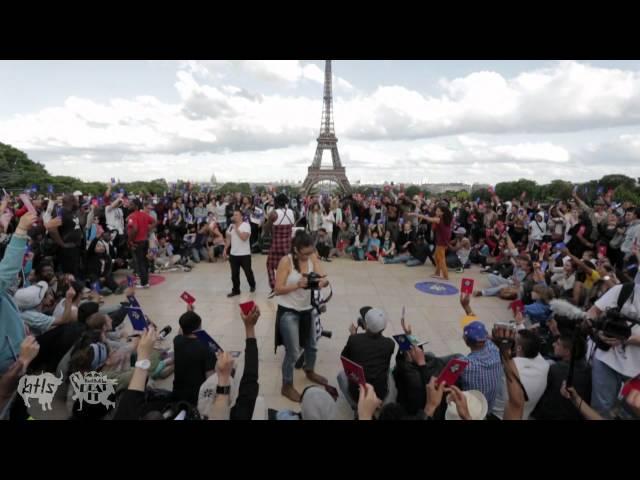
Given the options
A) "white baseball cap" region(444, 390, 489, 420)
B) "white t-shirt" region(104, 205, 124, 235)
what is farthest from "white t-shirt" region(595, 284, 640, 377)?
"white t-shirt" region(104, 205, 124, 235)

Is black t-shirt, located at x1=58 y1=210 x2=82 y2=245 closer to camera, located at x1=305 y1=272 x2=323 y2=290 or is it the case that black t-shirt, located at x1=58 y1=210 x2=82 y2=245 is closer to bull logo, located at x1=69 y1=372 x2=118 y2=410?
bull logo, located at x1=69 y1=372 x2=118 y2=410

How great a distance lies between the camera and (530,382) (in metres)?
3.00

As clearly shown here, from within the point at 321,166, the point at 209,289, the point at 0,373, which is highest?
the point at 321,166

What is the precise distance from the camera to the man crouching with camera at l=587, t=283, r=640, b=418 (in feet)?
9.33

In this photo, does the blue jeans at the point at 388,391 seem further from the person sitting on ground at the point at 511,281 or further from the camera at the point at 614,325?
the person sitting on ground at the point at 511,281

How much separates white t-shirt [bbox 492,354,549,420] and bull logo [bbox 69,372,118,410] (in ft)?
10.5

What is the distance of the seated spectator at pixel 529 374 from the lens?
3012 mm

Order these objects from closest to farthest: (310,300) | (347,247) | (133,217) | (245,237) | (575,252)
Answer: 1. (310,300)
2. (245,237)
3. (133,217)
4. (575,252)
5. (347,247)

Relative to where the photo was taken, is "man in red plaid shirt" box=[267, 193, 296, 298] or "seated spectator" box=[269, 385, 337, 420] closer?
"seated spectator" box=[269, 385, 337, 420]

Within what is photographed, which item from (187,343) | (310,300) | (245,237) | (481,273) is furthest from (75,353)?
(481,273)

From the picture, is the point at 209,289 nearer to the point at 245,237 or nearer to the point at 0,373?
the point at 245,237

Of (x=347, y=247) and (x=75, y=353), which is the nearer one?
(x=75, y=353)

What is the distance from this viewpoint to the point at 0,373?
2.78m

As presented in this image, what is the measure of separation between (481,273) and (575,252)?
2120 mm
